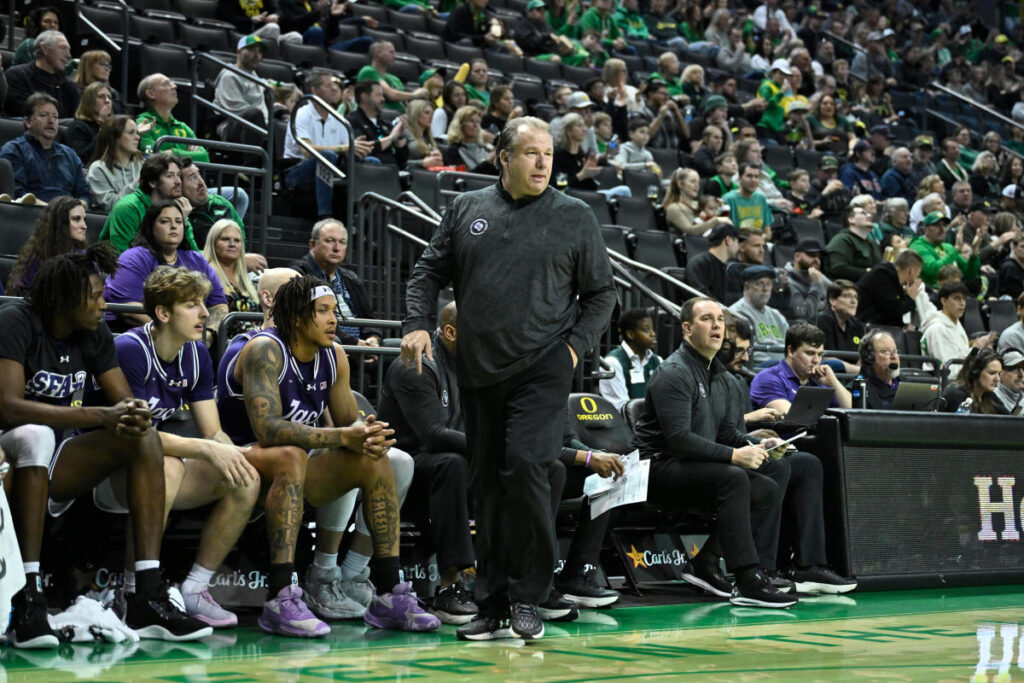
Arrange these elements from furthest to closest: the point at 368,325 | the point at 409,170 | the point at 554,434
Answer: the point at 409,170
the point at 368,325
the point at 554,434

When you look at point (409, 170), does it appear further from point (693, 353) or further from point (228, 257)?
point (693, 353)

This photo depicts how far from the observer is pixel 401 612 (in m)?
5.41

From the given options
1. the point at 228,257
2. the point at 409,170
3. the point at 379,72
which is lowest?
the point at 228,257

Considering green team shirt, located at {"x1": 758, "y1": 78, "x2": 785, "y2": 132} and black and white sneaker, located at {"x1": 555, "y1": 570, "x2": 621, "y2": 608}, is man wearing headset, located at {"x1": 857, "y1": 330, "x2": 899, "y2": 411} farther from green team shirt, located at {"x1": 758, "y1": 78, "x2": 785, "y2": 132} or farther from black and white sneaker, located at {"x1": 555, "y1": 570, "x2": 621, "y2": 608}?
→ green team shirt, located at {"x1": 758, "y1": 78, "x2": 785, "y2": 132}

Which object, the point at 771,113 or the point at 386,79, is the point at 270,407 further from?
the point at 771,113

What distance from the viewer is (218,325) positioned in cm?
697

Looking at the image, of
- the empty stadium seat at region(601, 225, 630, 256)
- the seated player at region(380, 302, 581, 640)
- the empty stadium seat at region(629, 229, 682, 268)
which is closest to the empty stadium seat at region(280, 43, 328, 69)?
the empty stadium seat at region(601, 225, 630, 256)

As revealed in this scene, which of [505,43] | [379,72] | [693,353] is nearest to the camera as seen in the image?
[693,353]

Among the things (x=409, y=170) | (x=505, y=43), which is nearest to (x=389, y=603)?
(x=409, y=170)

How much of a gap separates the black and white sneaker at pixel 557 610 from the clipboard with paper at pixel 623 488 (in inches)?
21.7

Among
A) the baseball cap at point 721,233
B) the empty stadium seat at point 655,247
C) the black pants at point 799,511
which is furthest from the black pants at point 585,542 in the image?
the empty stadium seat at point 655,247

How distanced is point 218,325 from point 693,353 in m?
2.43

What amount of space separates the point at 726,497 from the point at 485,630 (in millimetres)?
1915

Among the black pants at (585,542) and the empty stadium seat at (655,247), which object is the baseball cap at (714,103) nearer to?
the empty stadium seat at (655,247)
